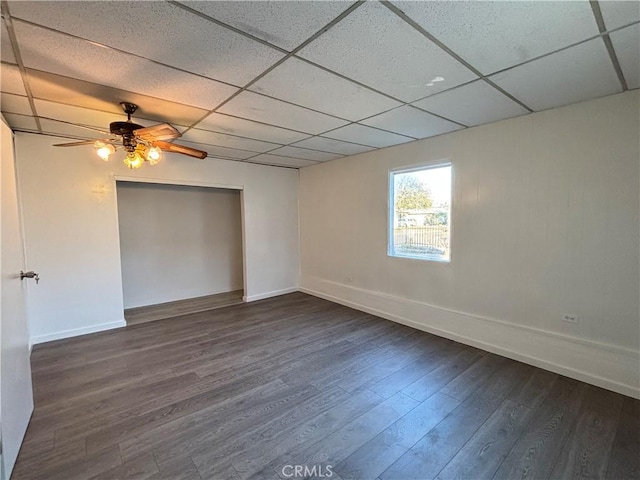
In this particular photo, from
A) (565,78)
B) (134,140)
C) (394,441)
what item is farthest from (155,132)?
(565,78)

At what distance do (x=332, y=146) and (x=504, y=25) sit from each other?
2.72 meters

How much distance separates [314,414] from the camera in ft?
7.33

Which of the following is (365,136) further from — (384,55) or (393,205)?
(384,55)

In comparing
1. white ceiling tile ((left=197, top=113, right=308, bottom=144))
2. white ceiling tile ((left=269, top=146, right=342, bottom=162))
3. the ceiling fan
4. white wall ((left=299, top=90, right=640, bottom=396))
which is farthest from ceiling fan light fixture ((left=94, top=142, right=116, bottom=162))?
white wall ((left=299, top=90, right=640, bottom=396))

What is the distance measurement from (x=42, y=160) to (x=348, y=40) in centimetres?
395

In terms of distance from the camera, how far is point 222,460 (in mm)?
1813

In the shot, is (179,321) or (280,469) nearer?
(280,469)

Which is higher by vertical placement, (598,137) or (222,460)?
(598,137)

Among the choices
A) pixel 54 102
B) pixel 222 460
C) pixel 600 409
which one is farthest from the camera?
pixel 54 102

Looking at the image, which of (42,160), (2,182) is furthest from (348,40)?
(42,160)

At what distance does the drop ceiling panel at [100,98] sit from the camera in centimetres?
212

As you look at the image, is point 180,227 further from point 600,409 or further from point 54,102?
point 600,409

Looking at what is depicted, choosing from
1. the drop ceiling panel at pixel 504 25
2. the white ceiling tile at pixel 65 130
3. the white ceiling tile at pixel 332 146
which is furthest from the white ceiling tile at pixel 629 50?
the white ceiling tile at pixel 65 130

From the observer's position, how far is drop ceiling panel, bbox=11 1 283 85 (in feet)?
4.62
